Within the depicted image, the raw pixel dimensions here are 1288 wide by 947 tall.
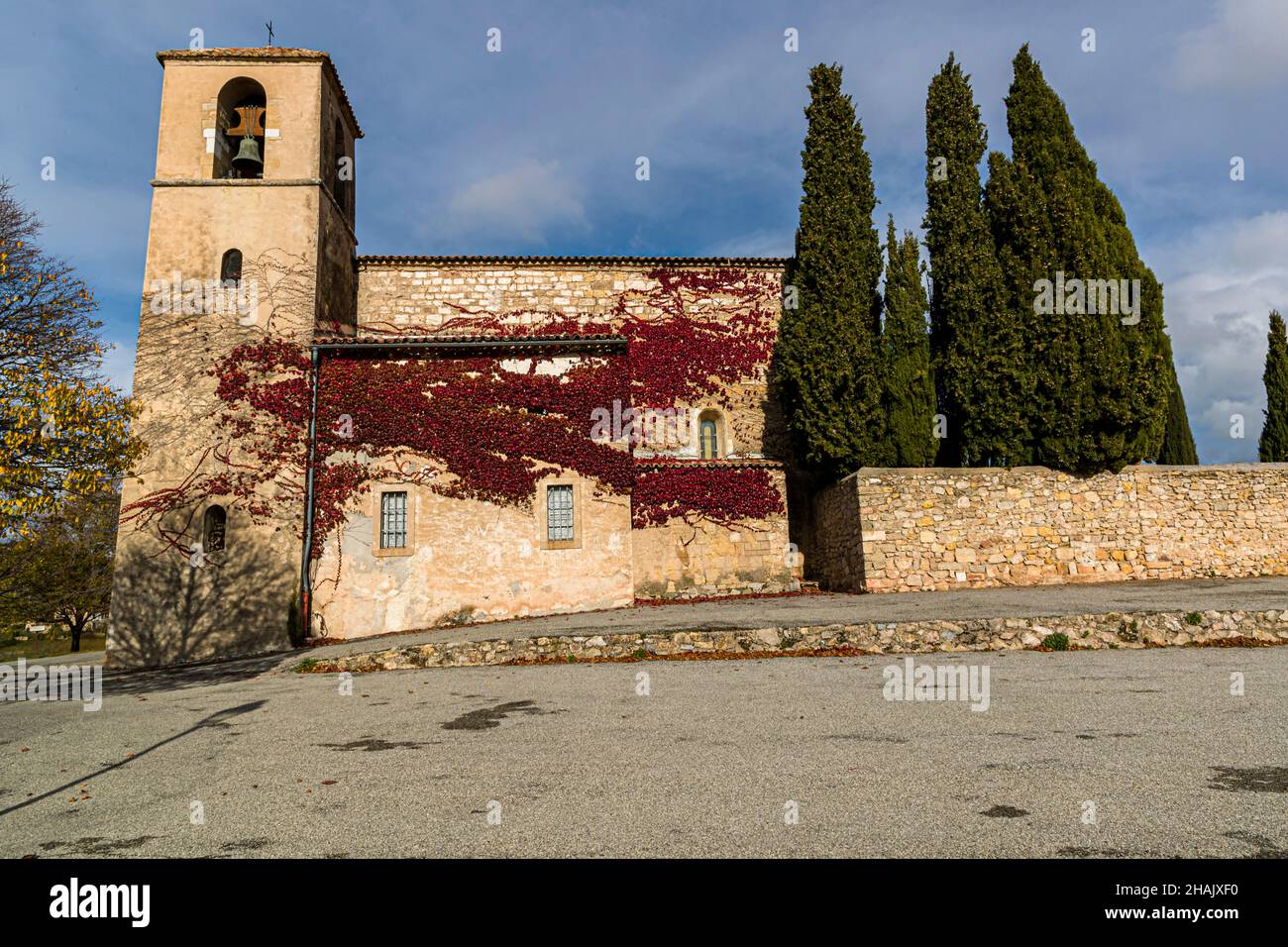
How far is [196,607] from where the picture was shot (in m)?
15.2

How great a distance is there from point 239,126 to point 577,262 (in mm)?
9325

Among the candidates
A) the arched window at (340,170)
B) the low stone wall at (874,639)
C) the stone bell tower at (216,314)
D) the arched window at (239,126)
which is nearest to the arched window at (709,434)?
the low stone wall at (874,639)

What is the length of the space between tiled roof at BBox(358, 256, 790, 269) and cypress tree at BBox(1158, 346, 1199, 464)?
11570 mm

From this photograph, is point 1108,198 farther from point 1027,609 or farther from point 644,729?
point 644,729

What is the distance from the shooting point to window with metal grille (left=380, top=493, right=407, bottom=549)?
1599 cm

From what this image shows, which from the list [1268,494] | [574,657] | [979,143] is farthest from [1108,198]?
[574,657]

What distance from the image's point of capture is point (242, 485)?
1573cm

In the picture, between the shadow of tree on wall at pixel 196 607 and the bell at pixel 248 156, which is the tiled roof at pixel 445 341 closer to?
the bell at pixel 248 156

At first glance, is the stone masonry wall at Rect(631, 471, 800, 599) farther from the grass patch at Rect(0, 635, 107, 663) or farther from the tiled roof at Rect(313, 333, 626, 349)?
the grass patch at Rect(0, 635, 107, 663)

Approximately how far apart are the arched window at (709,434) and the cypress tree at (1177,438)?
1217 cm

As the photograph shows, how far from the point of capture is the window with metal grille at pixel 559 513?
16.4m

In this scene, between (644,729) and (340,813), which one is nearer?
(340,813)

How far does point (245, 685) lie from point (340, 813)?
296 inches

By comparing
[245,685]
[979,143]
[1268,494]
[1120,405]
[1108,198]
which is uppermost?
[979,143]
